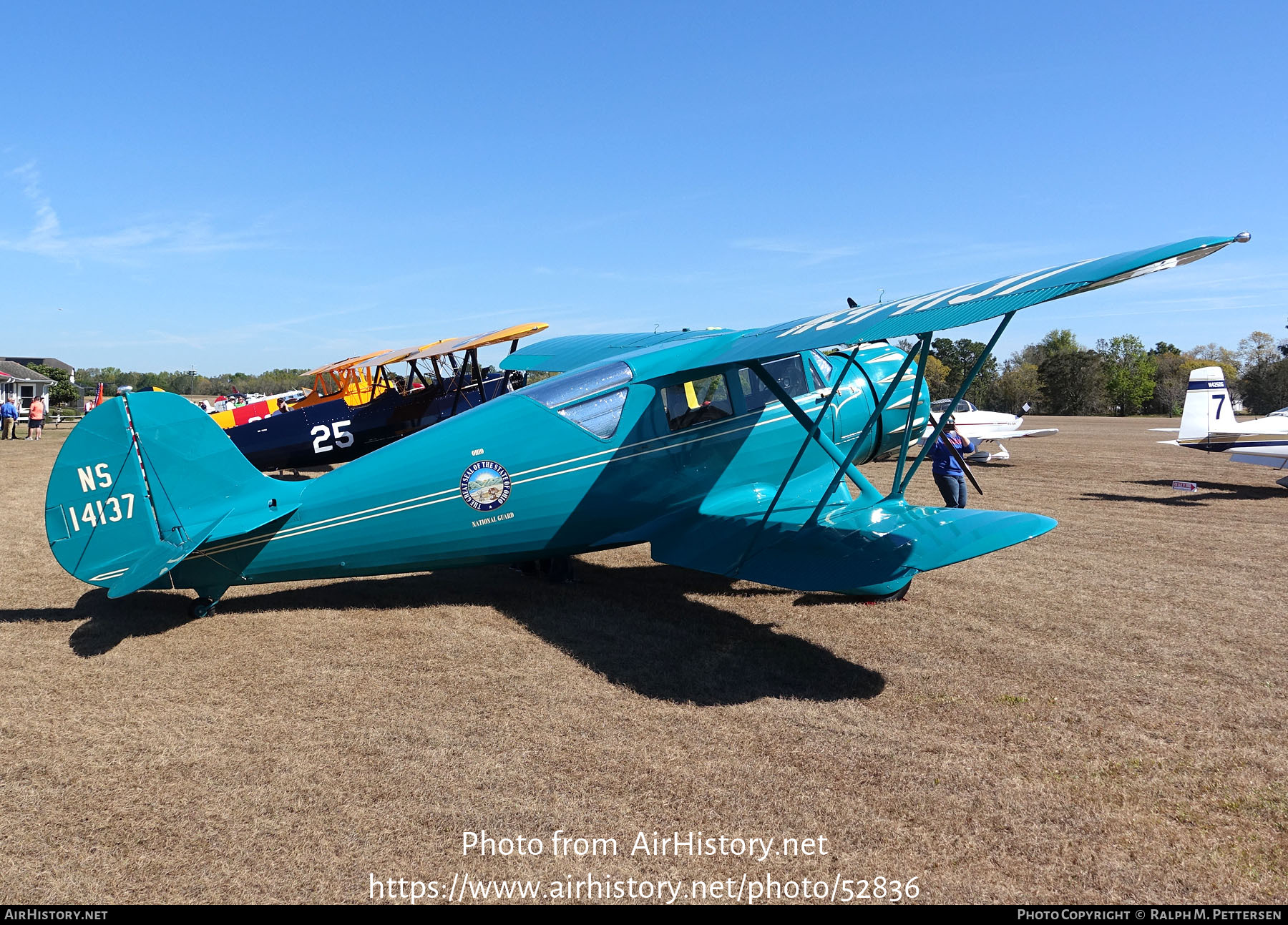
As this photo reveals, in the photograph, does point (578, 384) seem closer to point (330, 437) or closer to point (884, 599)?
point (884, 599)

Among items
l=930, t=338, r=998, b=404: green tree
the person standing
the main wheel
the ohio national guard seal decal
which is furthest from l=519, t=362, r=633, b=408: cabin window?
l=930, t=338, r=998, b=404: green tree

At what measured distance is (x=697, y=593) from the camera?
6820 millimetres

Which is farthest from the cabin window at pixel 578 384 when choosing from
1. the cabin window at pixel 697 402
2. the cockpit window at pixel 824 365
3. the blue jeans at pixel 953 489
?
the blue jeans at pixel 953 489

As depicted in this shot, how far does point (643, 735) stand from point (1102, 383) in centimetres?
7387

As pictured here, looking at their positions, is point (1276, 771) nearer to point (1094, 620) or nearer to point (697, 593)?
point (1094, 620)

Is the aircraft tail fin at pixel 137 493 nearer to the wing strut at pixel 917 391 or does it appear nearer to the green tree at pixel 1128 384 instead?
the wing strut at pixel 917 391

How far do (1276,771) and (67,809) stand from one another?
5320mm

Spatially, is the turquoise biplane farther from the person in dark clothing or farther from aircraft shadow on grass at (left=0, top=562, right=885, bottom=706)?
the person in dark clothing

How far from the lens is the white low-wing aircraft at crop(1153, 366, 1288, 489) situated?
13.8 m

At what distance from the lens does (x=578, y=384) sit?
6.02 metres

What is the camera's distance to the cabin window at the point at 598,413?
5.90m

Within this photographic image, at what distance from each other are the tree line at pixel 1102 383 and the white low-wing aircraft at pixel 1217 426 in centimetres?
4311

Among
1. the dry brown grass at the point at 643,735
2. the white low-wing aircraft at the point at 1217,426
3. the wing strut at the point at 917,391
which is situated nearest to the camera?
the dry brown grass at the point at 643,735

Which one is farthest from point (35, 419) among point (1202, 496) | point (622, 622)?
point (1202, 496)
